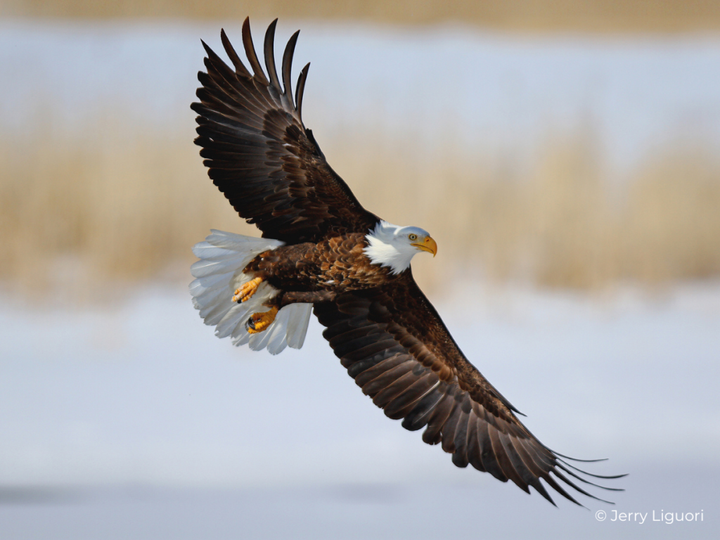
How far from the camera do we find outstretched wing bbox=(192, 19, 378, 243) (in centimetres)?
416

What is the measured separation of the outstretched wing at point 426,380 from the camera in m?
4.71

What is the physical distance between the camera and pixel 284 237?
4398 millimetres

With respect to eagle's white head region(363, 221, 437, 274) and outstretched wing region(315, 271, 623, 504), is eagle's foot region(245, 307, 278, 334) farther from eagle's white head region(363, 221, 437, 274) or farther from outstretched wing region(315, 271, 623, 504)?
eagle's white head region(363, 221, 437, 274)

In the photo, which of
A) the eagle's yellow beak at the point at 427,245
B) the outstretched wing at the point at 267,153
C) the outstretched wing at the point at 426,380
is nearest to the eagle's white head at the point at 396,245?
the eagle's yellow beak at the point at 427,245

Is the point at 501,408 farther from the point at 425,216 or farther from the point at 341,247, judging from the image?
the point at 425,216

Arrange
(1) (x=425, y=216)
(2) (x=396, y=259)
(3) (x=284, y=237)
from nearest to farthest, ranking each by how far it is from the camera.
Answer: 1. (2) (x=396, y=259)
2. (3) (x=284, y=237)
3. (1) (x=425, y=216)

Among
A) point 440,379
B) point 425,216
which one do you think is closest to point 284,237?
point 440,379

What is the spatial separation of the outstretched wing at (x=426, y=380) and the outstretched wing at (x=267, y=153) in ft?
2.38

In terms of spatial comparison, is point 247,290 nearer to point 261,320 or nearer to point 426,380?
point 261,320

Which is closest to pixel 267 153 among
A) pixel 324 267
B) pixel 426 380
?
pixel 324 267

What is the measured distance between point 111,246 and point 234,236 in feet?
13.6

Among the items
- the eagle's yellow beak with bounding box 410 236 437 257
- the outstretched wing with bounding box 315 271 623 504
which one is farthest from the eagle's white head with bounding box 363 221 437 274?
the outstretched wing with bounding box 315 271 623 504

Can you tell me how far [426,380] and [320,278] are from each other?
1.09 meters

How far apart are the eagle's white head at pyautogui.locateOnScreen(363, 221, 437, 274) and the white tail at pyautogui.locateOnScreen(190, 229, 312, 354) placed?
578mm
